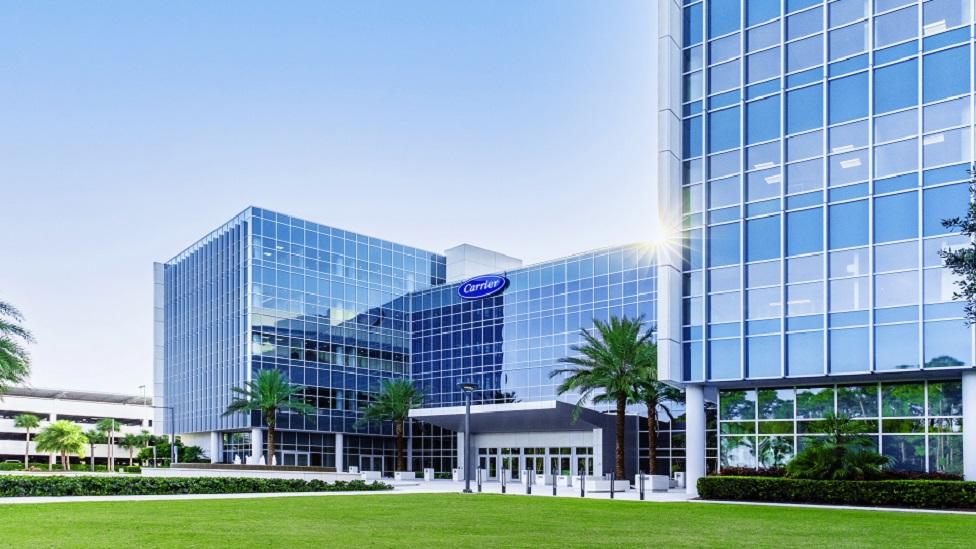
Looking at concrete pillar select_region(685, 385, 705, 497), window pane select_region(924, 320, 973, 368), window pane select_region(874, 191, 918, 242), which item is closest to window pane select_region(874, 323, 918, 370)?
window pane select_region(924, 320, 973, 368)

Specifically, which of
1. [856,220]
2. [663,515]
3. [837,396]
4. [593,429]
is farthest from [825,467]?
[593,429]

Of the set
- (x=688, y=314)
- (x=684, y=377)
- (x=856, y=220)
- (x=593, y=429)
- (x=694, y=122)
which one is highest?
(x=694, y=122)

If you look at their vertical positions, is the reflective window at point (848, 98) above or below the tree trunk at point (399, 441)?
above

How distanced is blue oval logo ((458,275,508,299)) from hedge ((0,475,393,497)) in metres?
29.7

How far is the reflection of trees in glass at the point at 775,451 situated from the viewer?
127ft

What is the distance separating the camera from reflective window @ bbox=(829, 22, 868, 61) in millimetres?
36531

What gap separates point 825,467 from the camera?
34.8 metres

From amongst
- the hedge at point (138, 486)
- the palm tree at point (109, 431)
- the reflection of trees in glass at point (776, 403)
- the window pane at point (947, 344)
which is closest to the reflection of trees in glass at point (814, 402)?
the reflection of trees in glass at point (776, 403)

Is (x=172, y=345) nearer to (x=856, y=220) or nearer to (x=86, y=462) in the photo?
(x=86, y=462)

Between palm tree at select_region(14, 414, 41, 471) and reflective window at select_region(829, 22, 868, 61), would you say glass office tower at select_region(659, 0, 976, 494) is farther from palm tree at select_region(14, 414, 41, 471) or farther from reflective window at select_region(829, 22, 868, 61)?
palm tree at select_region(14, 414, 41, 471)

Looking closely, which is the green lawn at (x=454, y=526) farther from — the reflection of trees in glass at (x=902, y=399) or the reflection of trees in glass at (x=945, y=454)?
the reflection of trees in glass at (x=902, y=399)

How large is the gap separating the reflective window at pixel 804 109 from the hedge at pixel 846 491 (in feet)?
47.0

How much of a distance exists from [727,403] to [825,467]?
22.2ft

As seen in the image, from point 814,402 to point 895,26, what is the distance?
15.3 m
